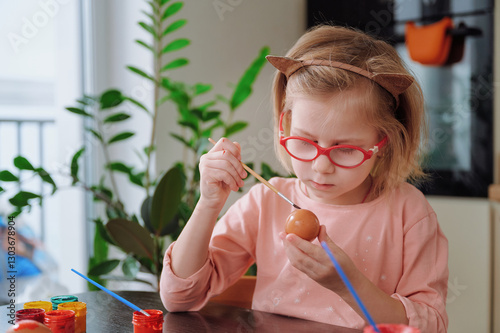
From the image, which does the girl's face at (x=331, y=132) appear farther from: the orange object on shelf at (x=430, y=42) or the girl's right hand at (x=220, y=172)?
the orange object on shelf at (x=430, y=42)

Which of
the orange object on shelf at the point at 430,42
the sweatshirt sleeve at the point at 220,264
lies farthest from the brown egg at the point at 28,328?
the orange object on shelf at the point at 430,42

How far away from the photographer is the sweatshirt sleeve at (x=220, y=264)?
3.61ft

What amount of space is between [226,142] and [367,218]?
0.36m

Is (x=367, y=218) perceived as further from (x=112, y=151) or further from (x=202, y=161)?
(x=112, y=151)

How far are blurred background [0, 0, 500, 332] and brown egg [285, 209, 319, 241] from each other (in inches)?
52.7

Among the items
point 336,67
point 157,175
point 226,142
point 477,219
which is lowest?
point 477,219

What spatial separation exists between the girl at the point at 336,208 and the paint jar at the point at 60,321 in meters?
0.25

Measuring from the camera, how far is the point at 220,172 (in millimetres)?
1057

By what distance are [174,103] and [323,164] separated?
1446 millimetres

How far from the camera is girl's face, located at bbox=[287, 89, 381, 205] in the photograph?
1.02 m

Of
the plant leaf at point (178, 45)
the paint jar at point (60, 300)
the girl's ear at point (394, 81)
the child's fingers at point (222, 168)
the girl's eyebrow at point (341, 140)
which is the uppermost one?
the plant leaf at point (178, 45)

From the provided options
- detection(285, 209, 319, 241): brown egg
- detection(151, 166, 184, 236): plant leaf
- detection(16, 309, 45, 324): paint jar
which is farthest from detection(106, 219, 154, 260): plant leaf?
detection(285, 209, 319, 241): brown egg

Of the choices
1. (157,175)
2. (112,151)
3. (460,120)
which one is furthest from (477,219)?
(112,151)

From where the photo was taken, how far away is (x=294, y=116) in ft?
3.57
